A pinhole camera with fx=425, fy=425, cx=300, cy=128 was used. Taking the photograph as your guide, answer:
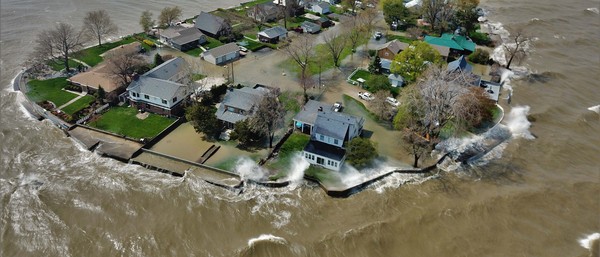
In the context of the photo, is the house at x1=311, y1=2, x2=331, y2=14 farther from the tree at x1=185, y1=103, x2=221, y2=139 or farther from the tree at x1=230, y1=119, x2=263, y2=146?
the tree at x1=230, y1=119, x2=263, y2=146

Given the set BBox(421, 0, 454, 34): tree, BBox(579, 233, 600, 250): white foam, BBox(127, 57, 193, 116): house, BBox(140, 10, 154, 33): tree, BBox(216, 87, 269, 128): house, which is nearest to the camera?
BBox(579, 233, 600, 250): white foam

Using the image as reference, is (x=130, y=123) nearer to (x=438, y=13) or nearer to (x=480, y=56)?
(x=480, y=56)

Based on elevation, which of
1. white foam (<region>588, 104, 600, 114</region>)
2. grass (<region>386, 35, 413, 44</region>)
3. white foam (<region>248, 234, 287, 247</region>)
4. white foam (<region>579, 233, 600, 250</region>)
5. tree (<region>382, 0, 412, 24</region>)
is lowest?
white foam (<region>248, 234, 287, 247</region>)

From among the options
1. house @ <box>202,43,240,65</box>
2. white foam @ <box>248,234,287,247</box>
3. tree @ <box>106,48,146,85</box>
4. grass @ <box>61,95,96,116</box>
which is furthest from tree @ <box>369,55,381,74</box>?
grass @ <box>61,95,96,116</box>

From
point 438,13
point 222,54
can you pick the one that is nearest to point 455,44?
point 438,13

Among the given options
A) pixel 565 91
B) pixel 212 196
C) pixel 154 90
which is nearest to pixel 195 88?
pixel 154 90

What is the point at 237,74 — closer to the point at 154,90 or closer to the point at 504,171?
the point at 154,90

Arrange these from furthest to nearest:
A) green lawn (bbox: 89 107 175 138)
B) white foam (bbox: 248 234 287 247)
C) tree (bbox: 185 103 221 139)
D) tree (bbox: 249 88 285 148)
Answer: green lawn (bbox: 89 107 175 138) < tree (bbox: 185 103 221 139) < tree (bbox: 249 88 285 148) < white foam (bbox: 248 234 287 247)

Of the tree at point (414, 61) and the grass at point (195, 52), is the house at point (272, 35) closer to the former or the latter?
the grass at point (195, 52)
